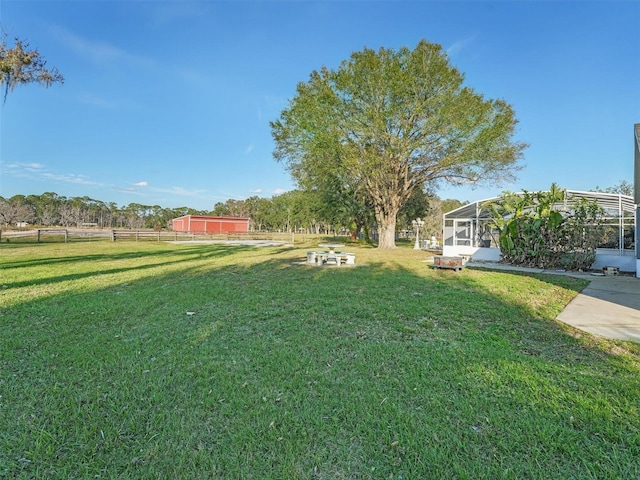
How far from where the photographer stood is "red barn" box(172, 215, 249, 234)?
48938 mm

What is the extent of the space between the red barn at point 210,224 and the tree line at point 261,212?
8765 mm

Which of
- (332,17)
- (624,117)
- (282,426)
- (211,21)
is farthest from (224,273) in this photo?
(624,117)

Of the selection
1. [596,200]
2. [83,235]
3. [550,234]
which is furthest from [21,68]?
[596,200]

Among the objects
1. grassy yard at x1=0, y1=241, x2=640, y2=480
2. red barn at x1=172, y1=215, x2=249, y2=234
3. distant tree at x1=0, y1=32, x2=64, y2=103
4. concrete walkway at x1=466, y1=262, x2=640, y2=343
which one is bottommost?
grassy yard at x1=0, y1=241, x2=640, y2=480

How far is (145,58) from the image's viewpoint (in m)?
14.4

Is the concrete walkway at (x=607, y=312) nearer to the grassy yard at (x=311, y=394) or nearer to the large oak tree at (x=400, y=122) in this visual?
the grassy yard at (x=311, y=394)

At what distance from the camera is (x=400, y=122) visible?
1872cm

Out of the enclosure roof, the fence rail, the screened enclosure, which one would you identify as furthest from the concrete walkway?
the fence rail

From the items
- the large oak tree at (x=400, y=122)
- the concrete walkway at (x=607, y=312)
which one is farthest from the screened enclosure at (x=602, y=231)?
the concrete walkway at (x=607, y=312)

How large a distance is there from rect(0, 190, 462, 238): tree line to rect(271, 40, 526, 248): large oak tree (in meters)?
5.93

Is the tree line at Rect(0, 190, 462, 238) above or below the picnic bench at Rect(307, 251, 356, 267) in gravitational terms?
above

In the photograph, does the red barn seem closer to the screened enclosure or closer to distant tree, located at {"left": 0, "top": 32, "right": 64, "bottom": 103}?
distant tree, located at {"left": 0, "top": 32, "right": 64, "bottom": 103}

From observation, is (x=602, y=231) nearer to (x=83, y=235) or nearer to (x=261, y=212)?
(x=83, y=235)

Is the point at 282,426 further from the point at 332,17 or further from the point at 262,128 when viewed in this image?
the point at 262,128
